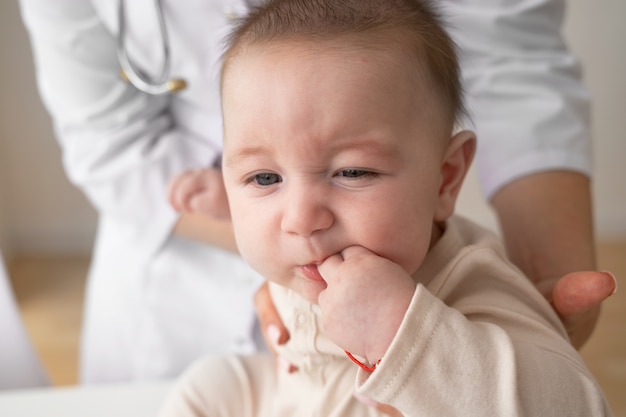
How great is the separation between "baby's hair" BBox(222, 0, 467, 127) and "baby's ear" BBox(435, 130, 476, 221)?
0.07 feet

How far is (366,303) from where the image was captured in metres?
0.60

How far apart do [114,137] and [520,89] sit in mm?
585

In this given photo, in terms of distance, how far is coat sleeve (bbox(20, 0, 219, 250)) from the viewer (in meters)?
1.14

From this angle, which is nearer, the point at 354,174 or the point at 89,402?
the point at 354,174

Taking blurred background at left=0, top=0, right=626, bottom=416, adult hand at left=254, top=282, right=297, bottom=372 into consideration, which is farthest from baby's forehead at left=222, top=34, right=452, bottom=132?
blurred background at left=0, top=0, right=626, bottom=416

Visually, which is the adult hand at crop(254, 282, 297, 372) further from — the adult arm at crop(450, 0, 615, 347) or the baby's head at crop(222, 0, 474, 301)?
the adult arm at crop(450, 0, 615, 347)

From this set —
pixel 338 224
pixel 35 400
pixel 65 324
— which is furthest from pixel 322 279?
pixel 65 324

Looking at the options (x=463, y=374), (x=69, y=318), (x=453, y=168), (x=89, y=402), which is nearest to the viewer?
(x=463, y=374)

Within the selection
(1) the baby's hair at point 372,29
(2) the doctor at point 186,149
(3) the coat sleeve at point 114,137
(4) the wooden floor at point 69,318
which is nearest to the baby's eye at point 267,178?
(1) the baby's hair at point 372,29

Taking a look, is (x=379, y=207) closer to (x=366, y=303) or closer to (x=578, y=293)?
(x=366, y=303)

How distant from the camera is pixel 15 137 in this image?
2.43m

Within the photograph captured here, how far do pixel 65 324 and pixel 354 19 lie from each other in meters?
1.84

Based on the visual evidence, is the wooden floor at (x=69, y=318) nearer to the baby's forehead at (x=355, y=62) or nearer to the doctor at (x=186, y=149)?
the doctor at (x=186, y=149)

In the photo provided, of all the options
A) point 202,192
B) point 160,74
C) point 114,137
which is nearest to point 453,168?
point 202,192
